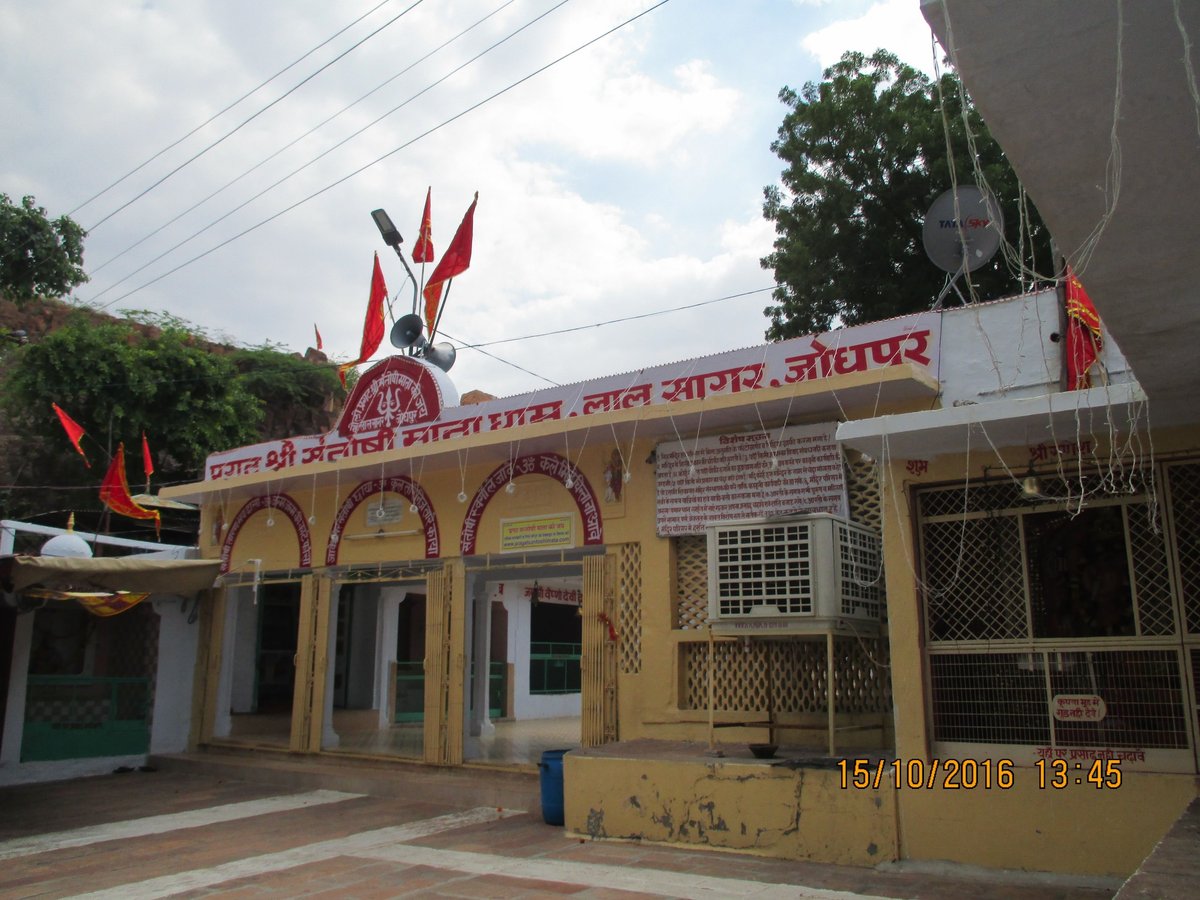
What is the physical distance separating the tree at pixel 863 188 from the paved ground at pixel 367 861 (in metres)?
11.4

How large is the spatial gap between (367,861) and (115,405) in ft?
45.0

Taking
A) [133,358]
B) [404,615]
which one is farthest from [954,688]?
[133,358]

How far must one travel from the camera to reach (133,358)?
1780cm

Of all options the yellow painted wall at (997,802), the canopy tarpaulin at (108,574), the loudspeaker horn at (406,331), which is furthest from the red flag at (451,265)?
the yellow painted wall at (997,802)

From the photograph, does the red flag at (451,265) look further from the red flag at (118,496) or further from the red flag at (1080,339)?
the red flag at (1080,339)

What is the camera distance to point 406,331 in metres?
12.0

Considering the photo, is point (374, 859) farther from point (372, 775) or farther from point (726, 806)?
point (372, 775)

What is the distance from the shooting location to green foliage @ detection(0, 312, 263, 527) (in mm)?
17203

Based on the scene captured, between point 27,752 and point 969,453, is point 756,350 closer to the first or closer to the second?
point 969,453

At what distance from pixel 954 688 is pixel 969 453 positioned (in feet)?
4.94

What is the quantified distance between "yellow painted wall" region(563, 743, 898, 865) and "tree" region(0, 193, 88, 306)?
38.2ft

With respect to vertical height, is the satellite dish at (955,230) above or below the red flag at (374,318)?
below

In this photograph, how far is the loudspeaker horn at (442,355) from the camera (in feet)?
37.9

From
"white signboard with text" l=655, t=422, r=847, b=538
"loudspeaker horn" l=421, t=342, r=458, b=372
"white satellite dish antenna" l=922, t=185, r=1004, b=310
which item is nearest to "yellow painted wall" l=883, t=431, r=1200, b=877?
"white signboard with text" l=655, t=422, r=847, b=538
